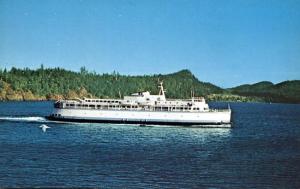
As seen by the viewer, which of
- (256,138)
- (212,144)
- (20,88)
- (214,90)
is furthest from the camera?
(214,90)

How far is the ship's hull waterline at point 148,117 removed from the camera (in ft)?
159

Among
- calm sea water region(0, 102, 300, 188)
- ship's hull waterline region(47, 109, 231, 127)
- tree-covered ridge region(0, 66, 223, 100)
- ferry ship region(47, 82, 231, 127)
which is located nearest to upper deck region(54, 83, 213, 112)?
ferry ship region(47, 82, 231, 127)

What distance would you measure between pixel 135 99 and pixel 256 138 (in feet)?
40.8

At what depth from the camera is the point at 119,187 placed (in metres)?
20.4

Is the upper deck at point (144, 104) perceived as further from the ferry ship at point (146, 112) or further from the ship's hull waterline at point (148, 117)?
the ship's hull waterline at point (148, 117)

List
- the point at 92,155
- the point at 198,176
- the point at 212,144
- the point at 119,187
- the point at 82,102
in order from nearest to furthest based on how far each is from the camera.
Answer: the point at 119,187
the point at 198,176
the point at 92,155
the point at 212,144
the point at 82,102

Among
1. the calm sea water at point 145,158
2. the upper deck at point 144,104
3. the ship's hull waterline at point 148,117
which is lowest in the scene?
the calm sea water at point 145,158

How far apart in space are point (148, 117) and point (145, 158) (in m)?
20.2

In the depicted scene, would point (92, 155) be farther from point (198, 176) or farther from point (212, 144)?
point (212, 144)

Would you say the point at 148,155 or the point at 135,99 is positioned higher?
the point at 135,99

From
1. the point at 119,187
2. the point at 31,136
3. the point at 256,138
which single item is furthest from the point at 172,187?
the point at 256,138

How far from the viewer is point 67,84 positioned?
5084 inches

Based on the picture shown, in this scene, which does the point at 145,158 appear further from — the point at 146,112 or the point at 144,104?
the point at 144,104

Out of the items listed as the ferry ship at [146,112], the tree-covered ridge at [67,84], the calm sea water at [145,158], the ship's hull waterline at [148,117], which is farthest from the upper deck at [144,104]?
the tree-covered ridge at [67,84]
